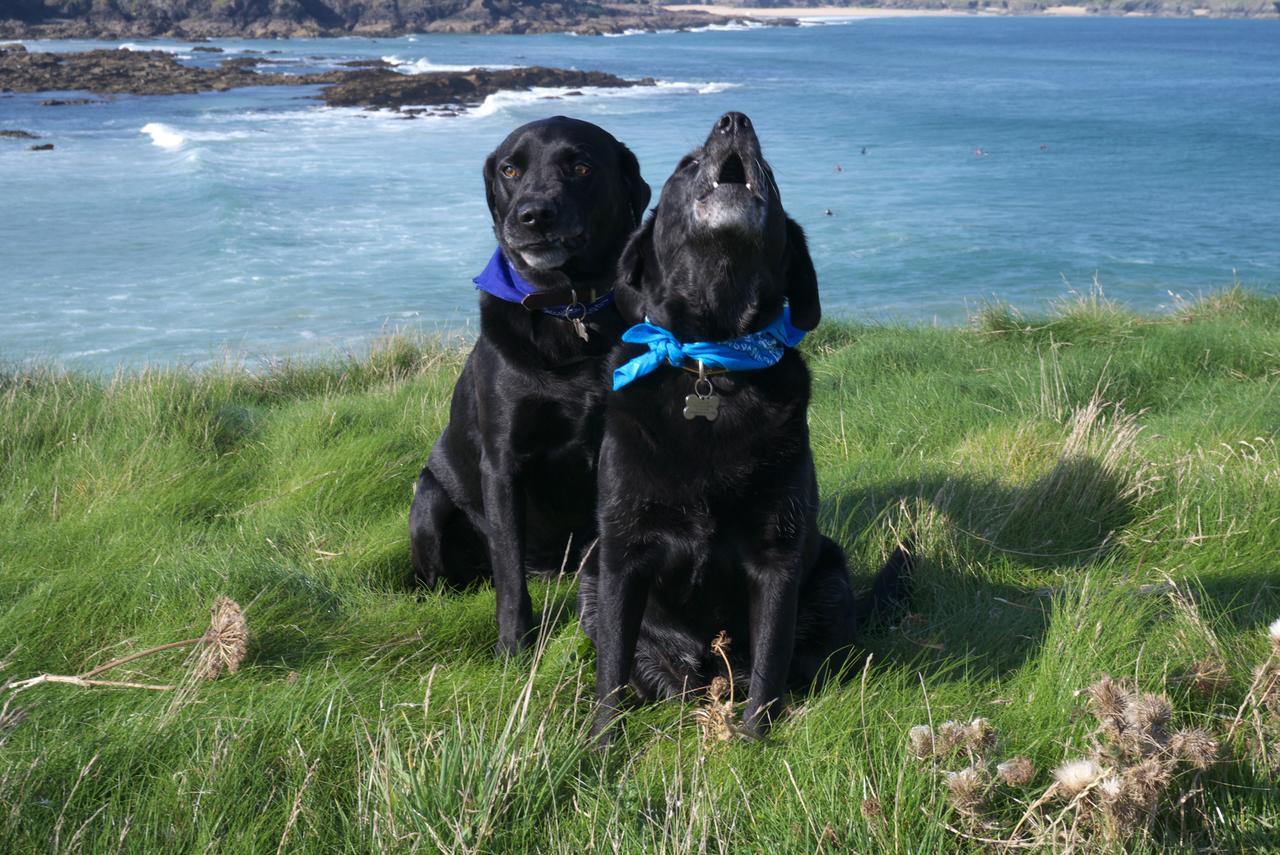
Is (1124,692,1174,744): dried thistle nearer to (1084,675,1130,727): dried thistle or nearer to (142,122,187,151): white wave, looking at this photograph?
(1084,675,1130,727): dried thistle

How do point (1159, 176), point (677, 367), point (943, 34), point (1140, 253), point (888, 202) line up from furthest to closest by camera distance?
point (943, 34), point (1159, 176), point (888, 202), point (1140, 253), point (677, 367)

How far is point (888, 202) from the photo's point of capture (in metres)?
23.8

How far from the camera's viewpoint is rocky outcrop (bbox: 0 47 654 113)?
43.1 metres

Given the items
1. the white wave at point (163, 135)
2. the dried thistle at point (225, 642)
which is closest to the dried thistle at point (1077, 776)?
the dried thistle at point (225, 642)

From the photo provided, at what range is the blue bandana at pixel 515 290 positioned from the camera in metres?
3.93

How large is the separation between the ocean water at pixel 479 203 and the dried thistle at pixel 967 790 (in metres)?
8.01

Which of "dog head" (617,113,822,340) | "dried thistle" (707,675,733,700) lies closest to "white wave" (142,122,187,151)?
"dog head" (617,113,822,340)

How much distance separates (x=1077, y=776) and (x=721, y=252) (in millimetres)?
1520

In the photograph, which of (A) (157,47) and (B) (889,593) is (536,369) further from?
(A) (157,47)

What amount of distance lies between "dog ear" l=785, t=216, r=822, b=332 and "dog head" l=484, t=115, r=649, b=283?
111 centimetres

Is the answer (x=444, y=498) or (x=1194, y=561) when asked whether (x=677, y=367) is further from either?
(x=1194, y=561)

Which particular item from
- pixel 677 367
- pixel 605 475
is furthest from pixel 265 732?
pixel 677 367

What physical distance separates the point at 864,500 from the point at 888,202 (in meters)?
20.5

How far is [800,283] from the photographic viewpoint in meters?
3.16
